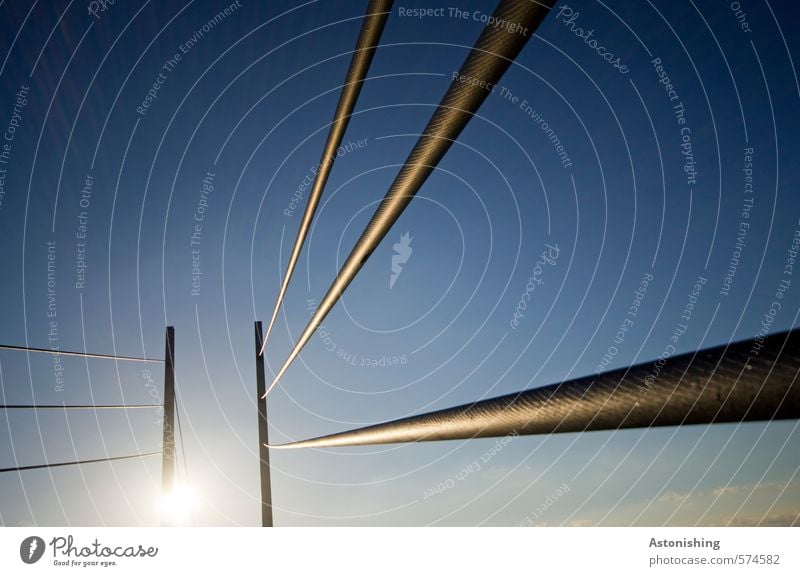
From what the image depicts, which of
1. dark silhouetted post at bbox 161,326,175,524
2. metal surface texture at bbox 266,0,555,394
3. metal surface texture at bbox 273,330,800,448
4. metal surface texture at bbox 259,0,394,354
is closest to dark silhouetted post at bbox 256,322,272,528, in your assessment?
dark silhouetted post at bbox 161,326,175,524

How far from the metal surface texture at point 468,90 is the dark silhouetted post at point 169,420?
4773 mm

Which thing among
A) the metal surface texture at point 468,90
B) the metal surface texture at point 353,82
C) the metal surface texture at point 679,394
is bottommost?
the metal surface texture at point 679,394

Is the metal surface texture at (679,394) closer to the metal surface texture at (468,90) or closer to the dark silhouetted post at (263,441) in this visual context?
the metal surface texture at (468,90)

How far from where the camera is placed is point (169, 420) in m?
5.31

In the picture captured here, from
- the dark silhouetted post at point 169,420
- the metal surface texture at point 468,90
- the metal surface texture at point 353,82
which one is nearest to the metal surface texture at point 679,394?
the metal surface texture at point 468,90

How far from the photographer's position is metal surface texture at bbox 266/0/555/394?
1139 mm

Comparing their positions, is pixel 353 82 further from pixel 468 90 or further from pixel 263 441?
pixel 263 441

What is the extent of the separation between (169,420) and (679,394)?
5.83m

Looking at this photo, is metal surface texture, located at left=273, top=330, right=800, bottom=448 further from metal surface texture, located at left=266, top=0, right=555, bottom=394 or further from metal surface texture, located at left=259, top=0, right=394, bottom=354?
metal surface texture, located at left=259, top=0, right=394, bottom=354

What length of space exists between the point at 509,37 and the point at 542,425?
0.97m

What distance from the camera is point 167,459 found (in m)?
5.18

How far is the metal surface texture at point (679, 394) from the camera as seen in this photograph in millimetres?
357
